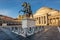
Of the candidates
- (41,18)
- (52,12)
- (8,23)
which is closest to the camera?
(8,23)

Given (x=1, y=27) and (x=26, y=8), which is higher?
(x=26, y=8)

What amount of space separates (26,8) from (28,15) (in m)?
0.60

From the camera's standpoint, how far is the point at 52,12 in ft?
138

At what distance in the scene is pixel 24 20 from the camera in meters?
9.53

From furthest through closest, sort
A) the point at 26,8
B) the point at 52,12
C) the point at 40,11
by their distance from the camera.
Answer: the point at 40,11, the point at 52,12, the point at 26,8

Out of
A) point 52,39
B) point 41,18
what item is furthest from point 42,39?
point 41,18

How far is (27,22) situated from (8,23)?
10.3 feet

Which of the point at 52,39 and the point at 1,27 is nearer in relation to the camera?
the point at 52,39

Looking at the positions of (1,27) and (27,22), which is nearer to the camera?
(27,22)

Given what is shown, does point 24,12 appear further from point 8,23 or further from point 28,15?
point 8,23

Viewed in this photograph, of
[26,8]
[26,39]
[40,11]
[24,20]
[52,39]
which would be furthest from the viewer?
[40,11]

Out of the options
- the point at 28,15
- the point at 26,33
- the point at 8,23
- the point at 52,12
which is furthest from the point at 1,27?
the point at 52,12

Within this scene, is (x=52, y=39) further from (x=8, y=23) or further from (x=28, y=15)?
(x=8, y=23)

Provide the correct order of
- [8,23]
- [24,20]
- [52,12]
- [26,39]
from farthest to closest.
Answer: [52,12] < [8,23] < [24,20] < [26,39]
